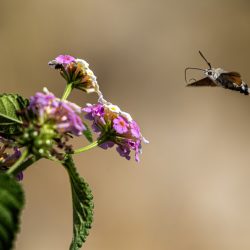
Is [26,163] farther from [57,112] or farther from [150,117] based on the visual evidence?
[150,117]

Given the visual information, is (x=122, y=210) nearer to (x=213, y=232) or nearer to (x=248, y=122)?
(x=213, y=232)

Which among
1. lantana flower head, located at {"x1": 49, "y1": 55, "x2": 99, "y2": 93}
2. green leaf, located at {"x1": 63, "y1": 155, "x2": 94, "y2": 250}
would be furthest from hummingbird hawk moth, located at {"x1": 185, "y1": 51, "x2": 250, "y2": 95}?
green leaf, located at {"x1": 63, "y1": 155, "x2": 94, "y2": 250}

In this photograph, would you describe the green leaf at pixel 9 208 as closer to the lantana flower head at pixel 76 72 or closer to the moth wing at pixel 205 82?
the lantana flower head at pixel 76 72

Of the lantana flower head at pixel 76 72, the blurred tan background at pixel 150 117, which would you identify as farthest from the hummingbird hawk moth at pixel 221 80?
the blurred tan background at pixel 150 117

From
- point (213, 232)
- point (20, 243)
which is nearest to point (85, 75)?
point (20, 243)

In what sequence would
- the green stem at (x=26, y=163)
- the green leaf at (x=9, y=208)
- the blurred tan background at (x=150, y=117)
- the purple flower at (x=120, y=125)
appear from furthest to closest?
the blurred tan background at (x=150, y=117)
the purple flower at (x=120, y=125)
the green stem at (x=26, y=163)
the green leaf at (x=9, y=208)
